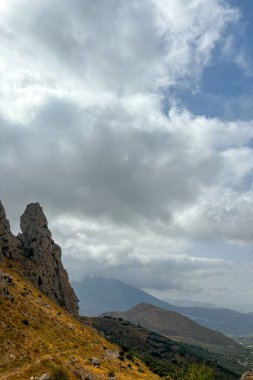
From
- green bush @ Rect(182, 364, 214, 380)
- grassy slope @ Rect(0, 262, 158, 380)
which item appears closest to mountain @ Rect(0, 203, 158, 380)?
grassy slope @ Rect(0, 262, 158, 380)

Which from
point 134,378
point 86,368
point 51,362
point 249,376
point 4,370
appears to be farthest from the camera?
Answer: point 249,376

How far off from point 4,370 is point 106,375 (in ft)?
95.2

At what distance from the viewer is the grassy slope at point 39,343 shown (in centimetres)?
8475

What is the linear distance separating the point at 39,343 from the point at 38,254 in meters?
74.0

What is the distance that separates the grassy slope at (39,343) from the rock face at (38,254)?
21.1 m

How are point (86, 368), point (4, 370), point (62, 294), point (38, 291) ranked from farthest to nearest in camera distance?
point (62, 294), point (38, 291), point (86, 368), point (4, 370)

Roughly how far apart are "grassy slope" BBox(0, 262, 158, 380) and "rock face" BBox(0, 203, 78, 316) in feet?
69.1

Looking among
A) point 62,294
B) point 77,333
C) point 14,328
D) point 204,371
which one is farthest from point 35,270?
point 204,371

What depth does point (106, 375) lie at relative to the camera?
96375 millimetres

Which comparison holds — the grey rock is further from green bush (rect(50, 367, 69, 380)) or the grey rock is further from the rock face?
the rock face

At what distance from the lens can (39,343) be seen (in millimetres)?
96812

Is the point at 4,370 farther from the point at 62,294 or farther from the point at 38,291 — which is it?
the point at 62,294

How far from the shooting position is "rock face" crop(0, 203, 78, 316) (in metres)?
152

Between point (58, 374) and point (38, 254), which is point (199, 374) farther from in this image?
point (58, 374)
